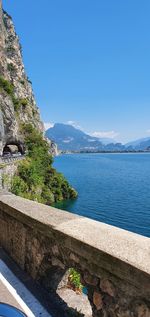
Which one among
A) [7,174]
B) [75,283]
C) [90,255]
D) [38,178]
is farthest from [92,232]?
[38,178]

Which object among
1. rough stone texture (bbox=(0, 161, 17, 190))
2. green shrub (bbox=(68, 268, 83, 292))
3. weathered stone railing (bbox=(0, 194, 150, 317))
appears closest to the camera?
weathered stone railing (bbox=(0, 194, 150, 317))

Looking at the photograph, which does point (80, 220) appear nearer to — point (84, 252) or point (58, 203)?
point (84, 252)

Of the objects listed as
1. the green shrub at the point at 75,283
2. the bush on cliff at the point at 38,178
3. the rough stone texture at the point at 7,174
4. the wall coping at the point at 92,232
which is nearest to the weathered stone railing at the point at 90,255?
the wall coping at the point at 92,232

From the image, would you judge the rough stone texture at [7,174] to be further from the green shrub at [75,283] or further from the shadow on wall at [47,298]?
the shadow on wall at [47,298]

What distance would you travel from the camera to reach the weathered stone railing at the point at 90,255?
2467mm

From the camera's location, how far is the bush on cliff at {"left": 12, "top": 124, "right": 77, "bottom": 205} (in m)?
32.4

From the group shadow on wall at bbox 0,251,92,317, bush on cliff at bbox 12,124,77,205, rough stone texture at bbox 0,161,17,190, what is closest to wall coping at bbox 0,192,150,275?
shadow on wall at bbox 0,251,92,317

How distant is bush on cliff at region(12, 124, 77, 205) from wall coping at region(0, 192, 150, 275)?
24467mm

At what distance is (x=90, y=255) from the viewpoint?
285cm

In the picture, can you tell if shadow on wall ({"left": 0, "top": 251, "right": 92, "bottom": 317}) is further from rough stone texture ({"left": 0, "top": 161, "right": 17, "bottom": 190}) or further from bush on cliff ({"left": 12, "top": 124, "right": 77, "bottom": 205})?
bush on cliff ({"left": 12, "top": 124, "right": 77, "bottom": 205})

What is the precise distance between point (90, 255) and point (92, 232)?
1.06 feet

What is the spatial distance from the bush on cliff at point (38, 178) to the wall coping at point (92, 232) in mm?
24467

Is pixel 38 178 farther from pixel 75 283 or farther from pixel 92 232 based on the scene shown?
pixel 92 232

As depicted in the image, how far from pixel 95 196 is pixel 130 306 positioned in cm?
4578
